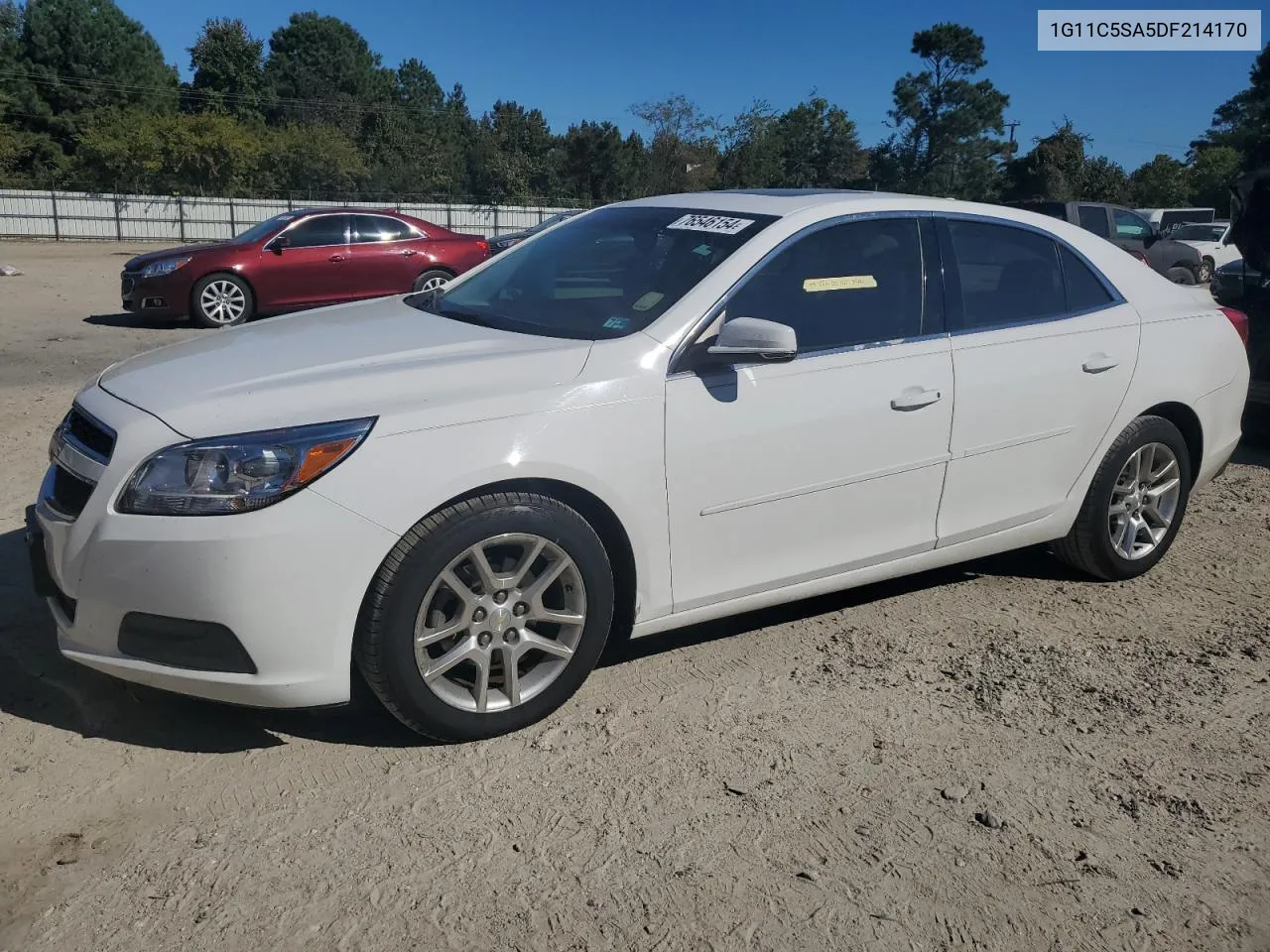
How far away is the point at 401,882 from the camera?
A: 2691 millimetres

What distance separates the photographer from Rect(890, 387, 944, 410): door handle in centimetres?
395

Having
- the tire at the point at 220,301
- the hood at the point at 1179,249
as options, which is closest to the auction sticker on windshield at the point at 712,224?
the tire at the point at 220,301

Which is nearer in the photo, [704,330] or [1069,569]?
[704,330]

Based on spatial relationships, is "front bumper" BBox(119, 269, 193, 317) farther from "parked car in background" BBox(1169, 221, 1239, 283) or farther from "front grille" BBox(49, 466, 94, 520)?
"parked car in background" BBox(1169, 221, 1239, 283)

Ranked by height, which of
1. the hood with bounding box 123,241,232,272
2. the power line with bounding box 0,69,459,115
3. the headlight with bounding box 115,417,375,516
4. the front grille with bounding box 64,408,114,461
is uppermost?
the power line with bounding box 0,69,459,115

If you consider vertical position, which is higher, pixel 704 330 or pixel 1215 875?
pixel 704 330

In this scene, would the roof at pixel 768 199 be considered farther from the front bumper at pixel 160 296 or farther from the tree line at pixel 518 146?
the tree line at pixel 518 146

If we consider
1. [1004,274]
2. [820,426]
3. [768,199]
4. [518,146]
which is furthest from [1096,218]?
[518,146]

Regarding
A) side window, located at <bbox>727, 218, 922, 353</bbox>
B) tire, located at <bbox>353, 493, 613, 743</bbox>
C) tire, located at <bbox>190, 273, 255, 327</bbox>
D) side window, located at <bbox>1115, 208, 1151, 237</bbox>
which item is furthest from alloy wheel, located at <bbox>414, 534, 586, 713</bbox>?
side window, located at <bbox>1115, 208, 1151, 237</bbox>

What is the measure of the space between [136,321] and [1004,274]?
12.4m

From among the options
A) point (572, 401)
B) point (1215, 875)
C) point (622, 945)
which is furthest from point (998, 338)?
point (622, 945)

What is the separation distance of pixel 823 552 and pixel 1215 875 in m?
1.56

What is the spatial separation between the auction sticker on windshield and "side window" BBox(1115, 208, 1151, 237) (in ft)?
52.3

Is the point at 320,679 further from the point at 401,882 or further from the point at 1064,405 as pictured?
the point at 1064,405
